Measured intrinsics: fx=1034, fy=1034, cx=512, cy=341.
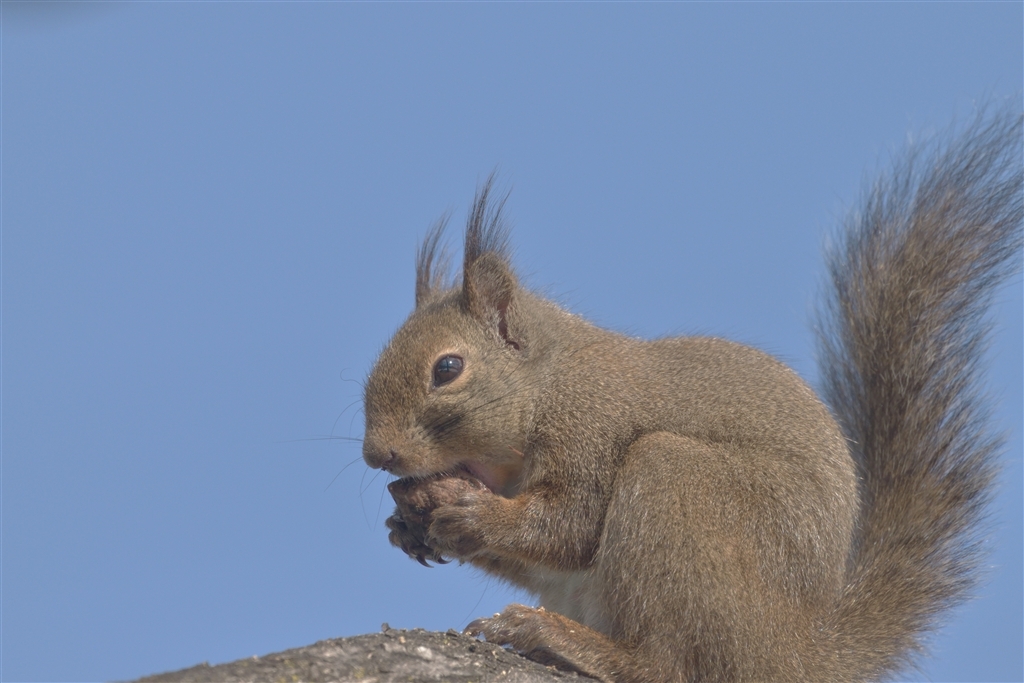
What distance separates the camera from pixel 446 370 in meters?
5.66

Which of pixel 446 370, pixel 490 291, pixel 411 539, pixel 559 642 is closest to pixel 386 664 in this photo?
pixel 559 642

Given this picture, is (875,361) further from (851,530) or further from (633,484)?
(633,484)

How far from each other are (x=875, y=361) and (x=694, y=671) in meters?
2.39

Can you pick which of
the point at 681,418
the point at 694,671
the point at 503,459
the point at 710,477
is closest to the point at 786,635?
the point at 694,671

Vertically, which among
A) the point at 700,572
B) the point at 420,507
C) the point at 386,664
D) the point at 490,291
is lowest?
the point at 386,664

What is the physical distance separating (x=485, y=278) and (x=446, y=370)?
2.03ft

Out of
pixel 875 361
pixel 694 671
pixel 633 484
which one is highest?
pixel 875 361

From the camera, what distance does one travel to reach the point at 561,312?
636cm

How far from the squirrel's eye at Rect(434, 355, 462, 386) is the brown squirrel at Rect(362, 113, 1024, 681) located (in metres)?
0.01

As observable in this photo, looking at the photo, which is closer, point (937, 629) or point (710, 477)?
point (710, 477)

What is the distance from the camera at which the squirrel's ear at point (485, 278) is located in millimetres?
5887

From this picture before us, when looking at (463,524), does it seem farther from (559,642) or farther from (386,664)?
(386,664)

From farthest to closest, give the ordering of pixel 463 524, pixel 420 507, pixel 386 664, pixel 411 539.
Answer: pixel 411 539 → pixel 420 507 → pixel 463 524 → pixel 386 664

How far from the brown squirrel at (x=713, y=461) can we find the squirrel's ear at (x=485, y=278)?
0.04 ft
